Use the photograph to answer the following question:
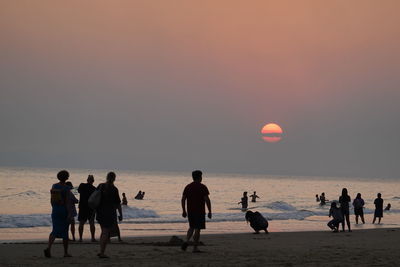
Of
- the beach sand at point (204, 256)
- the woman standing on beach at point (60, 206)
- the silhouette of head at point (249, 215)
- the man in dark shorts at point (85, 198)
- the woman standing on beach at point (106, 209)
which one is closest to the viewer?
the beach sand at point (204, 256)

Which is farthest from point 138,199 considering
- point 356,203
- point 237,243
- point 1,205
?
point 237,243

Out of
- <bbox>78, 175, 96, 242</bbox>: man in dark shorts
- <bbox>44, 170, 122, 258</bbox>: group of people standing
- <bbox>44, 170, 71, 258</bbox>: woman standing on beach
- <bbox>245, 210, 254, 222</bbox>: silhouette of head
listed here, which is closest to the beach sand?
<bbox>44, 170, 122, 258</bbox>: group of people standing

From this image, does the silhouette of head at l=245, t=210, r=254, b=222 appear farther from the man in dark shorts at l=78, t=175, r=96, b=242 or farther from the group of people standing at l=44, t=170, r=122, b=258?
the group of people standing at l=44, t=170, r=122, b=258

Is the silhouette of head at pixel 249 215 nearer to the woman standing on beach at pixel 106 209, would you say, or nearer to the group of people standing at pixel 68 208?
the group of people standing at pixel 68 208

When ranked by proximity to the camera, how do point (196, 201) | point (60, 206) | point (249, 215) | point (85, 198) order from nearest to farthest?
1. point (60, 206)
2. point (196, 201)
3. point (85, 198)
4. point (249, 215)

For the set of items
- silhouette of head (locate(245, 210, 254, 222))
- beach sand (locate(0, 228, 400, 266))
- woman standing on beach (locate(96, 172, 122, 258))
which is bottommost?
beach sand (locate(0, 228, 400, 266))

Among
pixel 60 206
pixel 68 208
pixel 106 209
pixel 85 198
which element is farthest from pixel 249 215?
pixel 60 206

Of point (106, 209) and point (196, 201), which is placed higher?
point (196, 201)

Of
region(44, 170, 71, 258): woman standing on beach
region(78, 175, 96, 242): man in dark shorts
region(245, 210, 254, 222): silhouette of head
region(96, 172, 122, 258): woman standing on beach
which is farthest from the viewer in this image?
region(245, 210, 254, 222): silhouette of head

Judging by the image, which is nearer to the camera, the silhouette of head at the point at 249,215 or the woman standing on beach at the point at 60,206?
the woman standing on beach at the point at 60,206

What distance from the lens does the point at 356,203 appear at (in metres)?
29.3

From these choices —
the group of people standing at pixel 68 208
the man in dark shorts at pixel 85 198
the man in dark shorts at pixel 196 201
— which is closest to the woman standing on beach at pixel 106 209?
the group of people standing at pixel 68 208

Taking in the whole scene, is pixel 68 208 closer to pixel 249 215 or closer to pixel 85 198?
pixel 85 198

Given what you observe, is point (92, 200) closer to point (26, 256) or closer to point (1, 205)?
point (26, 256)
